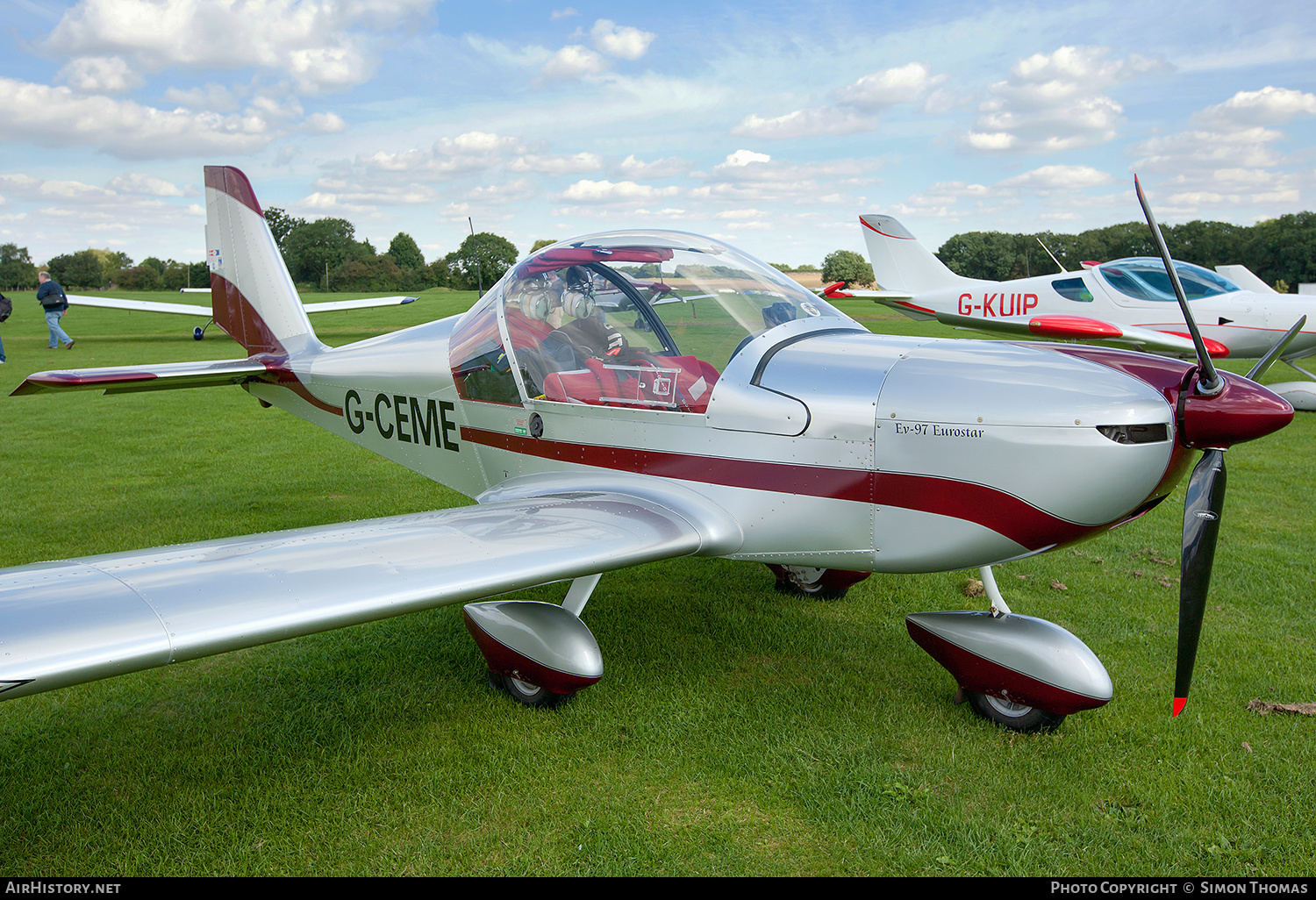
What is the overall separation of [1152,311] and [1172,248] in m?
33.9

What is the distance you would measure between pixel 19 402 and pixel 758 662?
43.9 ft

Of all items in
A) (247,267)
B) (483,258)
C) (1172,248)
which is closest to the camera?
(247,267)

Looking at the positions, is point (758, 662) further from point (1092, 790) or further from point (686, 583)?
point (1092, 790)

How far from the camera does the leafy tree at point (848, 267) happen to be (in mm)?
44344

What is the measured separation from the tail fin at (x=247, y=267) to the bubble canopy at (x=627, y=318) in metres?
3.02

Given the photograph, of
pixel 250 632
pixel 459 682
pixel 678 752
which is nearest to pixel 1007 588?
pixel 678 752

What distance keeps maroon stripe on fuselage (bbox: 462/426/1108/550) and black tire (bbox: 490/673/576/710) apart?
1076 mm

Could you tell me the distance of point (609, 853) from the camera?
261 centimetres

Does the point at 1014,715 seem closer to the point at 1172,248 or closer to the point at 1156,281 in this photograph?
the point at 1156,281

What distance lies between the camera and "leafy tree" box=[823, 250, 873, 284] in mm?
44344

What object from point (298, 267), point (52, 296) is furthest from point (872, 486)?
point (298, 267)

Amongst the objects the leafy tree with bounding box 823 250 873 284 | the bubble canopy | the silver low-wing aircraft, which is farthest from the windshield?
the leafy tree with bounding box 823 250 873 284

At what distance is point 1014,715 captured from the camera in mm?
3342

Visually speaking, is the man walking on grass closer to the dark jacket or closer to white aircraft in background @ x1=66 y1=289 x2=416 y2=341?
the dark jacket
